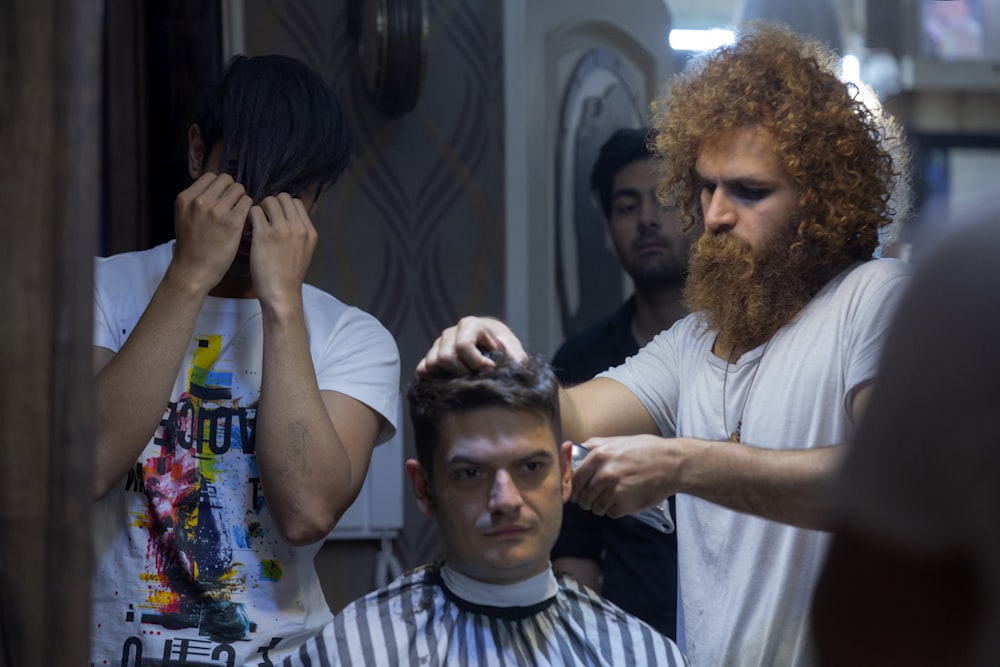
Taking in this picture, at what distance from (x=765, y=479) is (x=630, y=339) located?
110cm

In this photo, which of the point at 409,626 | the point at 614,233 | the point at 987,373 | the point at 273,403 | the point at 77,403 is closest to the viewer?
the point at 987,373

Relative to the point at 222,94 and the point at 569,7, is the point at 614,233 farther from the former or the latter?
the point at 222,94

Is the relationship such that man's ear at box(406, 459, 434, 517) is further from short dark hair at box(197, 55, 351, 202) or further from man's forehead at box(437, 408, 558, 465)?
short dark hair at box(197, 55, 351, 202)

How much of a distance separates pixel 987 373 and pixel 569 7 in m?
3.14

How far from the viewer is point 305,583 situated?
1.82 m

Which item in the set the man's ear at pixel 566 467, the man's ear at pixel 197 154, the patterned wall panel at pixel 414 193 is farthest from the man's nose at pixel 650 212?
the man's ear at pixel 197 154

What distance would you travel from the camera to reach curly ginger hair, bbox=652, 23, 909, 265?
79.0 inches

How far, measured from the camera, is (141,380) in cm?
173

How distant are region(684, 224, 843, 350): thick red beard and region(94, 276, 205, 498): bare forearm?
810 mm

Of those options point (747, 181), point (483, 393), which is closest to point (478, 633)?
point (483, 393)

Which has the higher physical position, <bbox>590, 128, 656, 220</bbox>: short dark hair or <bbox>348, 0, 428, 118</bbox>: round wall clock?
<bbox>348, 0, 428, 118</bbox>: round wall clock

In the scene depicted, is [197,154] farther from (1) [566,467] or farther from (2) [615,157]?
(2) [615,157]

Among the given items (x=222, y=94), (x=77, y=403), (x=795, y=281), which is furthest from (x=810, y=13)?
(x=77, y=403)

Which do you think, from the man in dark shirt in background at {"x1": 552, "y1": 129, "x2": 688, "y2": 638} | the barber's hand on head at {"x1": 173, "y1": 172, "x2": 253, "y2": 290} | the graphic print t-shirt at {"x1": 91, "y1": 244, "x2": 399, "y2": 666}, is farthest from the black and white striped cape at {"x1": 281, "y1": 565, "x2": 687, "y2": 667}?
the barber's hand on head at {"x1": 173, "y1": 172, "x2": 253, "y2": 290}
